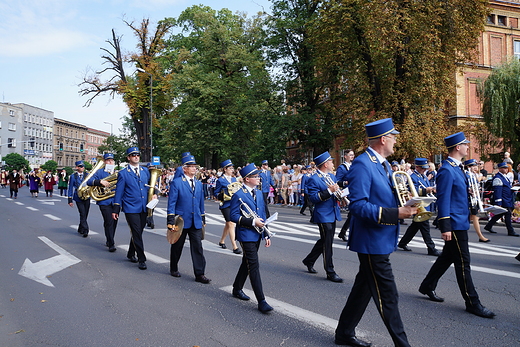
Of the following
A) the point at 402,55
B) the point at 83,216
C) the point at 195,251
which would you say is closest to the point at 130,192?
the point at 195,251

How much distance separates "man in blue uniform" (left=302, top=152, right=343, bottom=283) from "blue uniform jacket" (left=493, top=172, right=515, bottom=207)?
23.3ft

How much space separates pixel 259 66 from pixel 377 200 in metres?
31.0

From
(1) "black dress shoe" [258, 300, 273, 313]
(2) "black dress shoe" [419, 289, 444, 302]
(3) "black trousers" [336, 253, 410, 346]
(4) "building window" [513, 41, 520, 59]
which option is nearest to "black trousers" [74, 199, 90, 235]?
(1) "black dress shoe" [258, 300, 273, 313]

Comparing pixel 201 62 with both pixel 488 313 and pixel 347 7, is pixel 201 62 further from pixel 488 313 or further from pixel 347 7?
pixel 488 313

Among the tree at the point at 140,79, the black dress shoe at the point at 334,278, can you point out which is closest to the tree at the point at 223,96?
the tree at the point at 140,79

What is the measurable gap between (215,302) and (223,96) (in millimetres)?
31900

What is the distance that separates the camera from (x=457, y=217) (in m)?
5.38

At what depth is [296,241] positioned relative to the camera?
441 inches

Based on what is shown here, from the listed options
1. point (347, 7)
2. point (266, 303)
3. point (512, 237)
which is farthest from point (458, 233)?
point (347, 7)

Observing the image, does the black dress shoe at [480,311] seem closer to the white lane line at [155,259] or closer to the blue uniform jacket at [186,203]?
the blue uniform jacket at [186,203]

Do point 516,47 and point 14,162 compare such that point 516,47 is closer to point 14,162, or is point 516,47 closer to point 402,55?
point 402,55

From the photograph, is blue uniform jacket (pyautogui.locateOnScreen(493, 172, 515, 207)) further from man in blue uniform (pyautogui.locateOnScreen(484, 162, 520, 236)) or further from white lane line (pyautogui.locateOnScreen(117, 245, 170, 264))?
white lane line (pyautogui.locateOnScreen(117, 245, 170, 264))

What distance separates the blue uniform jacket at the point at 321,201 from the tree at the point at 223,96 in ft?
86.2

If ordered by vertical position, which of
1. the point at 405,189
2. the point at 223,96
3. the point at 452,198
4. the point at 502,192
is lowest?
the point at 502,192
